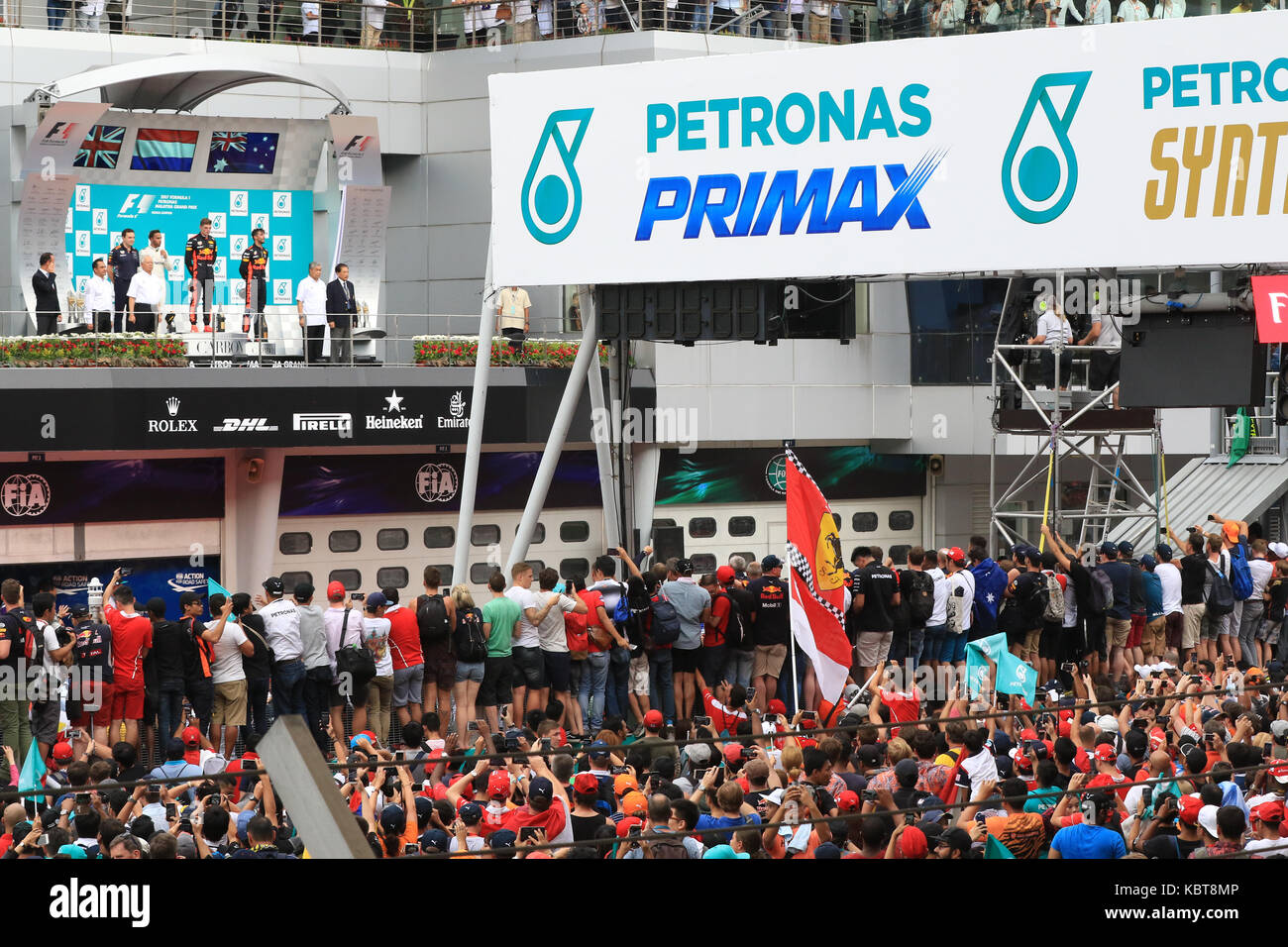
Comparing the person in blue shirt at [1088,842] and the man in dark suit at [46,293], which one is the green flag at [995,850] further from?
the man in dark suit at [46,293]

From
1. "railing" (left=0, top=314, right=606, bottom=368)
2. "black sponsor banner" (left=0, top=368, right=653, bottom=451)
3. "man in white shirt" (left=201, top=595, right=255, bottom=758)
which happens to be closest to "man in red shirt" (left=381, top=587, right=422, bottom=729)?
"man in white shirt" (left=201, top=595, right=255, bottom=758)

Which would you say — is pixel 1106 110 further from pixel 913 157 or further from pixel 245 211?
pixel 245 211

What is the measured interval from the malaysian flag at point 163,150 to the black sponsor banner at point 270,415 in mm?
3988

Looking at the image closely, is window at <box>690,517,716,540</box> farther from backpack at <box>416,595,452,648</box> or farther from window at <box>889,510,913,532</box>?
backpack at <box>416,595,452,648</box>

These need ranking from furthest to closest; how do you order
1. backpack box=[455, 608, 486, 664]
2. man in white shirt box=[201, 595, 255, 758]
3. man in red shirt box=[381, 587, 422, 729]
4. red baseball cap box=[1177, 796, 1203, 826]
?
backpack box=[455, 608, 486, 664] → man in red shirt box=[381, 587, 422, 729] → man in white shirt box=[201, 595, 255, 758] → red baseball cap box=[1177, 796, 1203, 826]

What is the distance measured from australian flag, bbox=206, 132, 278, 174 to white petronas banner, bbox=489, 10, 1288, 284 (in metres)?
8.56

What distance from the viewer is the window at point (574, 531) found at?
28.1 meters

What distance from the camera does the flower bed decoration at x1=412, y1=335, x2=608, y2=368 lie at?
82.6 ft

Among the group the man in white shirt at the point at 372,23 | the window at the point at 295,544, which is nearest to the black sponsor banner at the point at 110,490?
the window at the point at 295,544

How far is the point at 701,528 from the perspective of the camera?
2873cm

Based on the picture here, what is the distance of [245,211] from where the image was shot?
2650 centimetres

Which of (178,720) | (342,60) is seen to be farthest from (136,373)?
(178,720)

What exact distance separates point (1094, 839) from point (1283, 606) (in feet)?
40.0

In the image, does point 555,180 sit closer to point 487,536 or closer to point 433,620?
point 433,620
